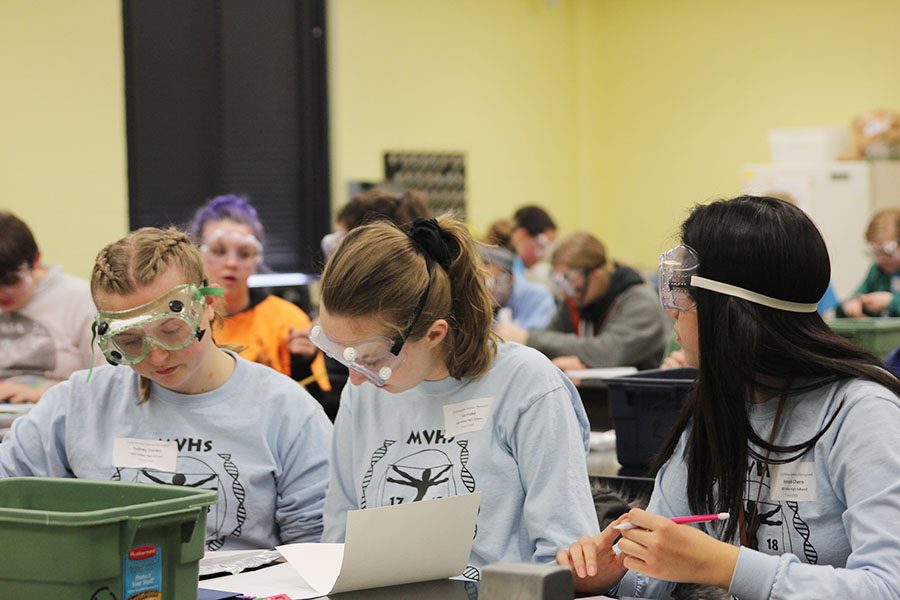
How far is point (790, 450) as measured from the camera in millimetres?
1711

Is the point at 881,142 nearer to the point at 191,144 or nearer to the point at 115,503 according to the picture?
the point at 191,144

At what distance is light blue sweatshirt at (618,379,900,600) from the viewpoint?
5.08 feet

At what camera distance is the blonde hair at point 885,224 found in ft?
19.1

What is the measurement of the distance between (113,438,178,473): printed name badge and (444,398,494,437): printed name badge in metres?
0.59

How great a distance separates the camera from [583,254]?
17.0ft

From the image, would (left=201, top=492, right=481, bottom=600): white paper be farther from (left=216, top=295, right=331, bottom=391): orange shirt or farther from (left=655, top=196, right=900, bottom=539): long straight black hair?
(left=216, top=295, right=331, bottom=391): orange shirt

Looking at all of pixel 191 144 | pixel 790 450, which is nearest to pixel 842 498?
pixel 790 450

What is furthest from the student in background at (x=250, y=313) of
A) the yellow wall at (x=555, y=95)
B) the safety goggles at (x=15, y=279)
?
the yellow wall at (x=555, y=95)

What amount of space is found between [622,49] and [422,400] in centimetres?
757

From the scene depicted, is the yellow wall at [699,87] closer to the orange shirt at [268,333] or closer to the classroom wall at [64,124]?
the classroom wall at [64,124]

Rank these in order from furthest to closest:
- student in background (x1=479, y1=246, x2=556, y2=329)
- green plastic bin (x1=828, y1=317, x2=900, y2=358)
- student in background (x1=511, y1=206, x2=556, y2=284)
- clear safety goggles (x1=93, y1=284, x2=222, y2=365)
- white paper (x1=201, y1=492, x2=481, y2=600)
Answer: student in background (x1=511, y1=206, x2=556, y2=284) → student in background (x1=479, y1=246, x2=556, y2=329) → green plastic bin (x1=828, y1=317, x2=900, y2=358) → clear safety goggles (x1=93, y1=284, x2=222, y2=365) → white paper (x1=201, y1=492, x2=481, y2=600)

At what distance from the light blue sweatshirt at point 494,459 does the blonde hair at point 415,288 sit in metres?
0.06

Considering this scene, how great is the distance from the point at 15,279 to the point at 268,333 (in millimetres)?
898

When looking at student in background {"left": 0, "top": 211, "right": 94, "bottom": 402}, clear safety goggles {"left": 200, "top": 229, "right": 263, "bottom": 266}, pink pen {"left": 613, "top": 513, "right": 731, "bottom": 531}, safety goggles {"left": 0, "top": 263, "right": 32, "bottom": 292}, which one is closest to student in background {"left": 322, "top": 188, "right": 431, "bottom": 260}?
clear safety goggles {"left": 200, "top": 229, "right": 263, "bottom": 266}
